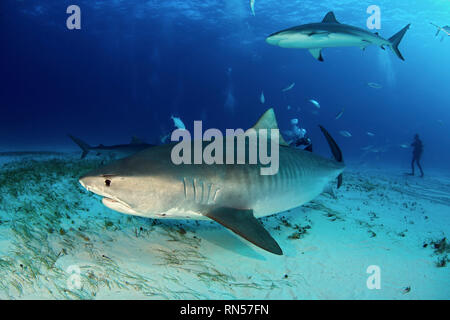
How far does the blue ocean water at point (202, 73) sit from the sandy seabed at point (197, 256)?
6459mm

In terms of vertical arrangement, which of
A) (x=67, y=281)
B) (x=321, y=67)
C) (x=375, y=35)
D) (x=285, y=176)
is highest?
(x=321, y=67)

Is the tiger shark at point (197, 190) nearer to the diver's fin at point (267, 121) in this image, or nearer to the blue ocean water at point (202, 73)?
the diver's fin at point (267, 121)

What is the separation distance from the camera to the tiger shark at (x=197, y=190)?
7.77 feet

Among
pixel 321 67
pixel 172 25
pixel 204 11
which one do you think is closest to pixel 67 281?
pixel 204 11

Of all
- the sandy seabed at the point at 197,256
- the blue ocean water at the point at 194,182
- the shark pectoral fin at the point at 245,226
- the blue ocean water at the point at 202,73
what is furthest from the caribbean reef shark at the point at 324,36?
the blue ocean water at the point at 202,73

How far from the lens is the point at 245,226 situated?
2.49m

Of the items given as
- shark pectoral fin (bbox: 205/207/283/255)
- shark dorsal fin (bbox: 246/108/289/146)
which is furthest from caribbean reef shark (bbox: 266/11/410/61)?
shark pectoral fin (bbox: 205/207/283/255)

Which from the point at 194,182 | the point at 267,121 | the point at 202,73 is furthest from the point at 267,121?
the point at 202,73

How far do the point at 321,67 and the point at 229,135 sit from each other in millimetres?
103949

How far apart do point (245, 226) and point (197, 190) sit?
0.62 meters

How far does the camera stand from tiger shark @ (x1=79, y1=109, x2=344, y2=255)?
7.77 feet

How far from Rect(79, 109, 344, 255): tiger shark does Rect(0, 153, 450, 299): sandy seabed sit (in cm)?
61
